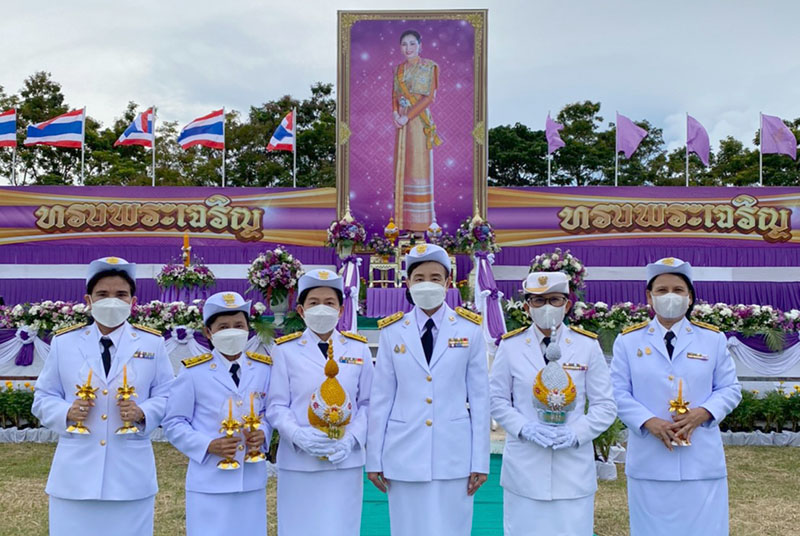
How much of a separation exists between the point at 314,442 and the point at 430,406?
1.79ft

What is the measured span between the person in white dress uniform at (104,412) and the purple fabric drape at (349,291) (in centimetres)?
608

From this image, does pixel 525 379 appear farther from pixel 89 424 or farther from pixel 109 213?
pixel 109 213

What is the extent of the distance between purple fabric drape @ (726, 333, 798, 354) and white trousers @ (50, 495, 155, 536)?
8.32 metres

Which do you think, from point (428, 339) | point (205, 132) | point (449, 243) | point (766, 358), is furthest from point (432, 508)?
point (205, 132)

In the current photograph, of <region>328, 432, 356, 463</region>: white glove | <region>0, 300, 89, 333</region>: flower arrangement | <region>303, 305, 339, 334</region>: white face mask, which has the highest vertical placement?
<region>303, 305, 339, 334</region>: white face mask

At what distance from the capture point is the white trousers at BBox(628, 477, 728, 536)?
10.00 ft

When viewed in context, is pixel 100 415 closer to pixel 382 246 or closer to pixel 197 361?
pixel 197 361

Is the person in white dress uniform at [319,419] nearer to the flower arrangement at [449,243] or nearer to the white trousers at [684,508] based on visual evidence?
the white trousers at [684,508]

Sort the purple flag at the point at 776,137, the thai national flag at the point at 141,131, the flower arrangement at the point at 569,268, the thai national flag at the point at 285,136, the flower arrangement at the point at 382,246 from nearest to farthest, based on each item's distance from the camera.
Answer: the flower arrangement at the point at 569,268 < the flower arrangement at the point at 382,246 < the purple flag at the point at 776,137 < the thai national flag at the point at 141,131 < the thai national flag at the point at 285,136

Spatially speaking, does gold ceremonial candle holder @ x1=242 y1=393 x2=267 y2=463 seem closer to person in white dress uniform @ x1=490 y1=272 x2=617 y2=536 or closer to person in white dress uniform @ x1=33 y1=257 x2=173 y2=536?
person in white dress uniform @ x1=33 y1=257 x2=173 y2=536

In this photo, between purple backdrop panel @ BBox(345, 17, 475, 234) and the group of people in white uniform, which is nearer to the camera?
the group of people in white uniform

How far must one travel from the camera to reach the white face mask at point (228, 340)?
2.99m

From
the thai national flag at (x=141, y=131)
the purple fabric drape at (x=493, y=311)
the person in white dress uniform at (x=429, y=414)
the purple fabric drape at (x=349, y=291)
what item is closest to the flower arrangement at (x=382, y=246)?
the purple fabric drape at (x=349, y=291)

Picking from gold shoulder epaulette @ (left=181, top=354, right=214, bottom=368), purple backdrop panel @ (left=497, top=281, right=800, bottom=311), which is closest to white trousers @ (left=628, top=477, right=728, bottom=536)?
gold shoulder epaulette @ (left=181, top=354, right=214, bottom=368)
